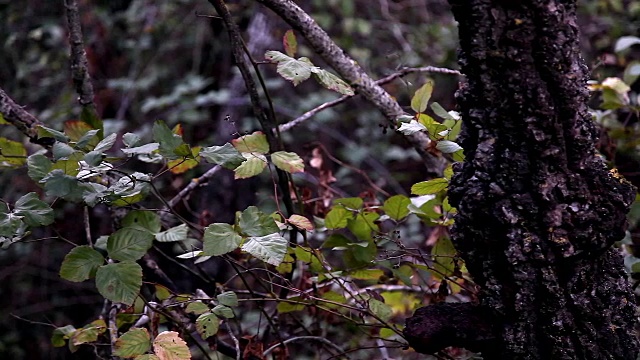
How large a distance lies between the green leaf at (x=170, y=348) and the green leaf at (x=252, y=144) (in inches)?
14.1

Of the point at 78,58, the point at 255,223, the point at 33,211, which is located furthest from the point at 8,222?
the point at 78,58

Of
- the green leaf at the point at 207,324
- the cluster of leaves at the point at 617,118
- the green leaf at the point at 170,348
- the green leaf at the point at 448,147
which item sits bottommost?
the green leaf at the point at 170,348

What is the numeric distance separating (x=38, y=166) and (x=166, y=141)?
0.21 meters

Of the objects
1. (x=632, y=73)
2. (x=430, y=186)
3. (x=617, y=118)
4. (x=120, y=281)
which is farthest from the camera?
(x=617, y=118)

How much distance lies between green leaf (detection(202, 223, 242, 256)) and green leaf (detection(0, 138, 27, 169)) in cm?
46

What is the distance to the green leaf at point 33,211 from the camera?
1.00 m

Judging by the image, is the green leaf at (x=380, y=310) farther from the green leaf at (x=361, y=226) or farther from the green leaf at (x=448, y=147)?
the green leaf at (x=448, y=147)

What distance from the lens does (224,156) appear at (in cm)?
102

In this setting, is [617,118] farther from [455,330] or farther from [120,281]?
[120,281]

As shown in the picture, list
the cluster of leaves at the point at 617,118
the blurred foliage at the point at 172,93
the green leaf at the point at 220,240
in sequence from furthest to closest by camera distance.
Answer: the blurred foliage at the point at 172,93 < the cluster of leaves at the point at 617,118 < the green leaf at the point at 220,240

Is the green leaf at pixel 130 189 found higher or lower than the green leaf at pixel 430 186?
lower

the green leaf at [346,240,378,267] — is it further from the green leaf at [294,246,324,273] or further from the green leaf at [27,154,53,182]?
the green leaf at [27,154,53,182]

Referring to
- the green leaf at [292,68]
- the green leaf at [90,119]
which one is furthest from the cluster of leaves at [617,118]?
the green leaf at [90,119]

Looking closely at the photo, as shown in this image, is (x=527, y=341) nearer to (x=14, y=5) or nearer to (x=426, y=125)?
(x=426, y=125)
